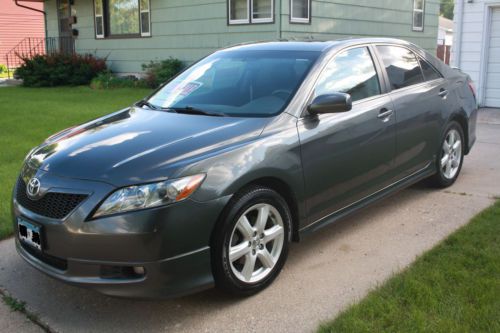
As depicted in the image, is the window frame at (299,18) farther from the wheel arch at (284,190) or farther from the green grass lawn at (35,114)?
the wheel arch at (284,190)

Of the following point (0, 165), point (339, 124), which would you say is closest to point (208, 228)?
point (339, 124)

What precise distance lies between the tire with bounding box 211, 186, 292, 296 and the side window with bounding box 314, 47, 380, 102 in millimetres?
1033

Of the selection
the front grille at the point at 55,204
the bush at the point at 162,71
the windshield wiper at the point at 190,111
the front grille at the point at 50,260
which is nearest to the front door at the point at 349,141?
the windshield wiper at the point at 190,111

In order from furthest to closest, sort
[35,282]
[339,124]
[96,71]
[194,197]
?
[96,71]
[339,124]
[35,282]
[194,197]

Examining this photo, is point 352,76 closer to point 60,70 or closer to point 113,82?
point 113,82

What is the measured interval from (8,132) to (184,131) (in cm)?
638

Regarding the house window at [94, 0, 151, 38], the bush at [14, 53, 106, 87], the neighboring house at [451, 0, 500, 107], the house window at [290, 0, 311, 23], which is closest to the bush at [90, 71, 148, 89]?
the bush at [14, 53, 106, 87]

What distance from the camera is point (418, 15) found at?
17.5 metres

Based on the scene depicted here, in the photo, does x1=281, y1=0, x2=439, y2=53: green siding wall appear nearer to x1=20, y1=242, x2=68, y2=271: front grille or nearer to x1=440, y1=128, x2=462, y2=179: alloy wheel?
x1=440, y1=128, x2=462, y2=179: alloy wheel

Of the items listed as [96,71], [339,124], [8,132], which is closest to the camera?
[339,124]

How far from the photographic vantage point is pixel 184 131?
3.65 meters

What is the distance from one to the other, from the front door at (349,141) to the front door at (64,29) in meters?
17.4

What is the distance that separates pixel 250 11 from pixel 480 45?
5.30 m

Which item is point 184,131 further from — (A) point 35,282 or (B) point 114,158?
(A) point 35,282
